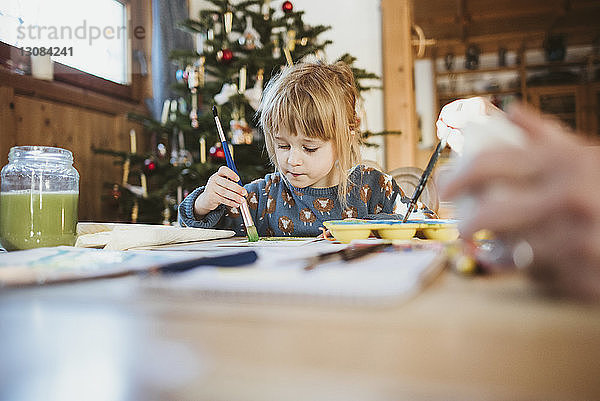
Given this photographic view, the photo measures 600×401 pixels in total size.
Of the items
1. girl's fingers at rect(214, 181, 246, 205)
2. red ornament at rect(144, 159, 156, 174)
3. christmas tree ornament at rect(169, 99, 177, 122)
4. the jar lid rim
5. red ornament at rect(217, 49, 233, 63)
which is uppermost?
red ornament at rect(217, 49, 233, 63)

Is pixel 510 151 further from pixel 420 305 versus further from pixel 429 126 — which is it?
pixel 429 126

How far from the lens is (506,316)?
0.21m

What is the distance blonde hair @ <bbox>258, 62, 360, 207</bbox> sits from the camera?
1205 millimetres

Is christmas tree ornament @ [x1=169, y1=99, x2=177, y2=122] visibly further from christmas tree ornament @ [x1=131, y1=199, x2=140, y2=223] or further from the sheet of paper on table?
the sheet of paper on table

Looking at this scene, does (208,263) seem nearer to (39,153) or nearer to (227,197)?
(39,153)

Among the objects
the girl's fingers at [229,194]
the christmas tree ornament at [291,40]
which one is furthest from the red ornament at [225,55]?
the girl's fingers at [229,194]

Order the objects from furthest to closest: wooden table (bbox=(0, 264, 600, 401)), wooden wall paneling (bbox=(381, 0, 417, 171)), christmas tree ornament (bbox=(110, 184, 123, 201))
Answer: wooden wall paneling (bbox=(381, 0, 417, 171)), christmas tree ornament (bbox=(110, 184, 123, 201)), wooden table (bbox=(0, 264, 600, 401))

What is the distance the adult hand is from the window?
229 cm

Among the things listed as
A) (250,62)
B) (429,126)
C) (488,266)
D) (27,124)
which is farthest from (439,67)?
(488,266)

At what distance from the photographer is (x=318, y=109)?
1.21 m

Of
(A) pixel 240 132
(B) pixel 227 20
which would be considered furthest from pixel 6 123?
(B) pixel 227 20

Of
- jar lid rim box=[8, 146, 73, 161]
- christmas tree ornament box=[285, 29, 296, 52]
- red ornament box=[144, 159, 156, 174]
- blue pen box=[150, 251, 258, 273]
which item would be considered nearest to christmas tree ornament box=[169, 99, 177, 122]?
red ornament box=[144, 159, 156, 174]

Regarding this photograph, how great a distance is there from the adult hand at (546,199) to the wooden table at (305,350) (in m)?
0.02

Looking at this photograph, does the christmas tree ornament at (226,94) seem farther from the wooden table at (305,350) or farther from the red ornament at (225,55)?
the wooden table at (305,350)
